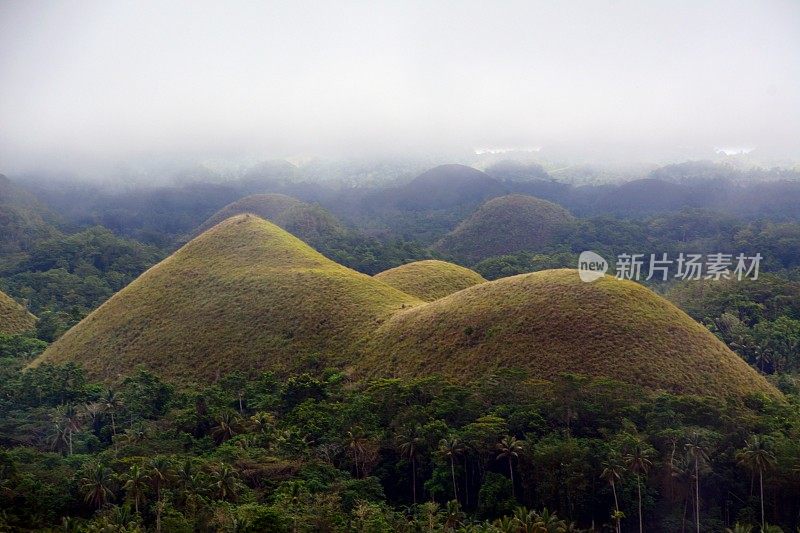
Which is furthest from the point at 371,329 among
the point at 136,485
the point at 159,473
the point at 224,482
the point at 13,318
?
the point at 13,318

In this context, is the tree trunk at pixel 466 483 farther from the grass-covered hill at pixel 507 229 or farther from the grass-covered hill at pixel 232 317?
the grass-covered hill at pixel 507 229

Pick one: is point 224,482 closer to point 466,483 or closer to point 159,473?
point 159,473

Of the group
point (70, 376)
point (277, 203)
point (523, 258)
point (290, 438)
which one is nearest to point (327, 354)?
point (290, 438)

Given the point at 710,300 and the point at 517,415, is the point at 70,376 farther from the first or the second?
the point at 710,300

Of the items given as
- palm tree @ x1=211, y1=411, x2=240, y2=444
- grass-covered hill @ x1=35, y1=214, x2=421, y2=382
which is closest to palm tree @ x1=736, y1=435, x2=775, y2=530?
palm tree @ x1=211, y1=411, x2=240, y2=444

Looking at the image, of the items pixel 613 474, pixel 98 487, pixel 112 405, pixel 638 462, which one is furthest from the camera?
pixel 112 405

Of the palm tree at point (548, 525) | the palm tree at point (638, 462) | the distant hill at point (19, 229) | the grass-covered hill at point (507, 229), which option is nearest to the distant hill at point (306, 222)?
the grass-covered hill at point (507, 229)
